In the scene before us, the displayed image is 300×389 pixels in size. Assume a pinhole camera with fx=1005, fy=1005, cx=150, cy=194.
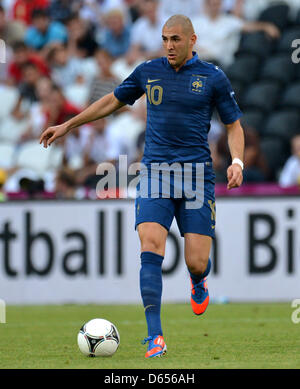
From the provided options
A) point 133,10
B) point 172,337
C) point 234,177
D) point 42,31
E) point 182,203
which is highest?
point 133,10

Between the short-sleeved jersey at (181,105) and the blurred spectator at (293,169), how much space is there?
5.98 metres

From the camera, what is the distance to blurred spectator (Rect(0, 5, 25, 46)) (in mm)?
17766

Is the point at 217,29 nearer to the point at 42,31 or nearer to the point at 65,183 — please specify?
the point at 42,31

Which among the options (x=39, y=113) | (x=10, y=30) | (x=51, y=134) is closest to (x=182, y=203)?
(x=51, y=134)

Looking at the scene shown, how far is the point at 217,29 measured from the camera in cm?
1630

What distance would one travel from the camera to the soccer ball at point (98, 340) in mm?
7391

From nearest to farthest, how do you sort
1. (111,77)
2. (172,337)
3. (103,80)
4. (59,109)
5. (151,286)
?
(151,286), (172,337), (59,109), (103,80), (111,77)

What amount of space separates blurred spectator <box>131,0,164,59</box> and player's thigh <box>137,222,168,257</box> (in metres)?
9.50

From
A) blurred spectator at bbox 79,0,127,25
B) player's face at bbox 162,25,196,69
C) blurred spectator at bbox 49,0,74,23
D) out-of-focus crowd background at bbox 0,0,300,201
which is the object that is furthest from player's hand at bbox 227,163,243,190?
blurred spectator at bbox 49,0,74,23

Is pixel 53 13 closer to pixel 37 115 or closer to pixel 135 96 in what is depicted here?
pixel 37 115

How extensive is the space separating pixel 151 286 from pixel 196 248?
2.24 ft

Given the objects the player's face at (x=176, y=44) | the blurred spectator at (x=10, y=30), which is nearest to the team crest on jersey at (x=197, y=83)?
the player's face at (x=176, y=44)

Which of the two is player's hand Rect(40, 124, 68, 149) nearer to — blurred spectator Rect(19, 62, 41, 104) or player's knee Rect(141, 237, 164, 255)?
player's knee Rect(141, 237, 164, 255)

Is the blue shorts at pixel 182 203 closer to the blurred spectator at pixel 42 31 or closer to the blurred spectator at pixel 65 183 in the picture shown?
the blurred spectator at pixel 65 183
